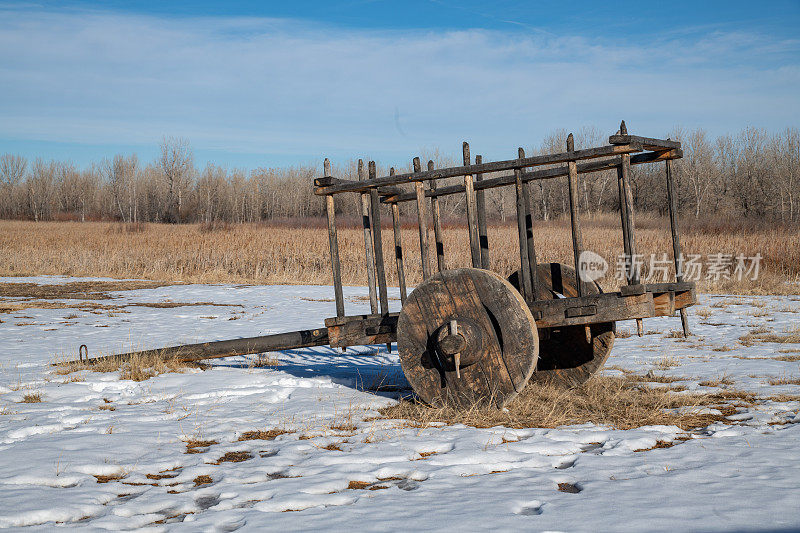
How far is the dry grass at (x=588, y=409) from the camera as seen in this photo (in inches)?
193

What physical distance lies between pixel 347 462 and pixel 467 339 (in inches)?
53.5

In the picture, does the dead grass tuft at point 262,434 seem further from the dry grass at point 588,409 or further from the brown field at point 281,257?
the brown field at point 281,257

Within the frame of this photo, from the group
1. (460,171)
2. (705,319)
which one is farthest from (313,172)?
(460,171)

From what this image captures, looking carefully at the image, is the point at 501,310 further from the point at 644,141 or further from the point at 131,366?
the point at 131,366

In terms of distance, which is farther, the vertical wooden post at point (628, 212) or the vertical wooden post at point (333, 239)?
the vertical wooden post at point (333, 239)

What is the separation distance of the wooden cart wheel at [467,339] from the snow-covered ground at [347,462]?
0.40 m

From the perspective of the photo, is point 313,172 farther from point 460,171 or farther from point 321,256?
point 460,171

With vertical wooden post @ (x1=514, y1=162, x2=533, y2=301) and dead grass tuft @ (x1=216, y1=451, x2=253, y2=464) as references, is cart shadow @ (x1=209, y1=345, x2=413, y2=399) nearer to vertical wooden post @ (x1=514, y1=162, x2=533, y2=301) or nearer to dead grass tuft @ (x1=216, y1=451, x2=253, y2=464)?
vertical wooden post @ (x1=514, y1=162, x2=533, y2=301)

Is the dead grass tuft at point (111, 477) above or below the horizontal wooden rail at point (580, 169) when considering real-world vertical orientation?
below

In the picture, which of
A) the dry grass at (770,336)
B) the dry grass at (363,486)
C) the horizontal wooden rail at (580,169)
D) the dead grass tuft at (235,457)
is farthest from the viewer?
the dry grass at (770,336)

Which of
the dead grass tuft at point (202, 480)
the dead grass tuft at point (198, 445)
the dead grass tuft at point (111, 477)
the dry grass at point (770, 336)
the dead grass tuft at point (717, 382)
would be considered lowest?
the dry grass at point (770, 336)

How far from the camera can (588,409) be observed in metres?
5.36

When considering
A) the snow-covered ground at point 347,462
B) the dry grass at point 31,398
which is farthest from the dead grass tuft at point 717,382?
the dry grass at point 31,398

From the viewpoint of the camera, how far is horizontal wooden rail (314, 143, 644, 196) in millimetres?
4785
